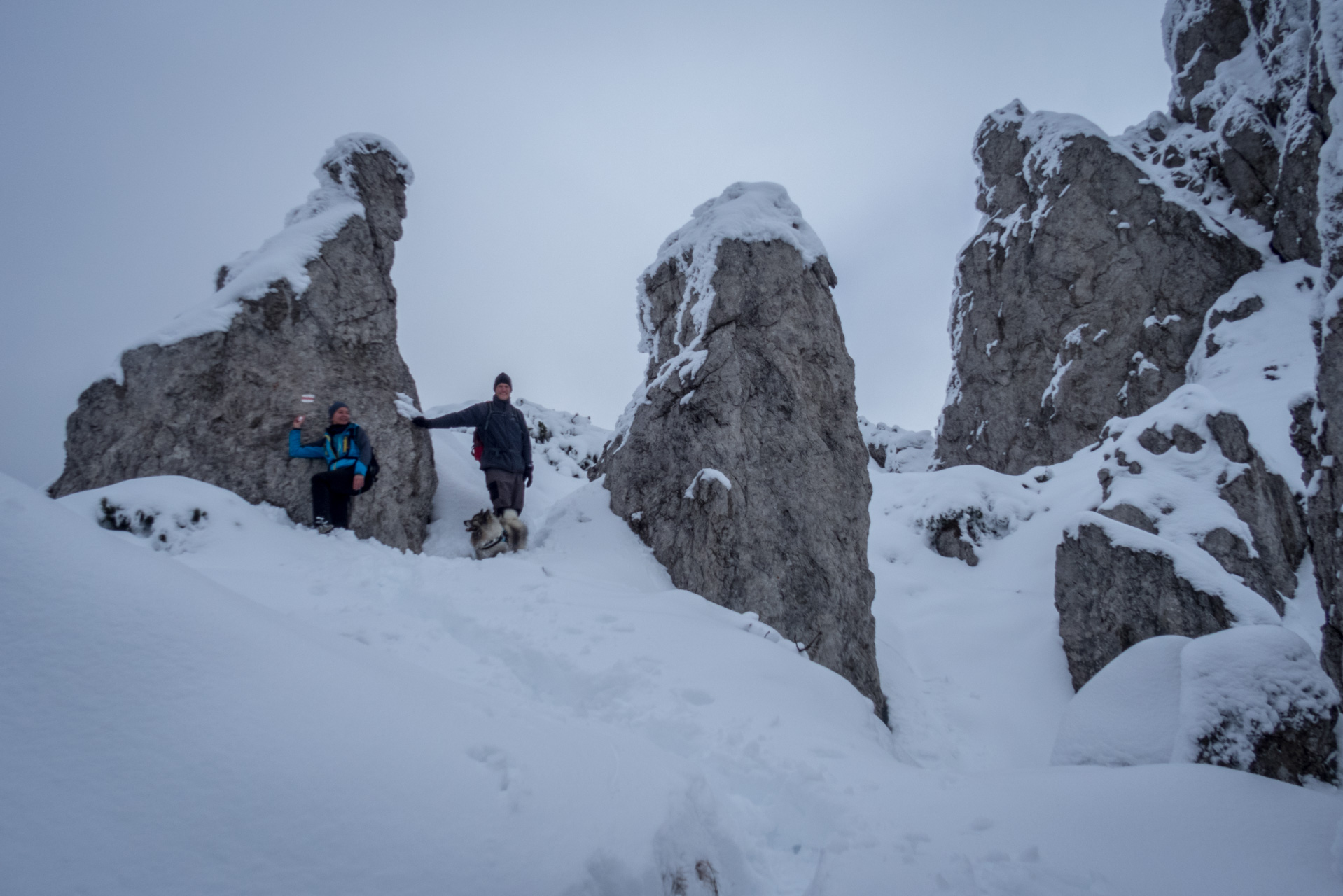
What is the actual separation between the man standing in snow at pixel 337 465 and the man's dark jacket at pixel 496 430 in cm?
107

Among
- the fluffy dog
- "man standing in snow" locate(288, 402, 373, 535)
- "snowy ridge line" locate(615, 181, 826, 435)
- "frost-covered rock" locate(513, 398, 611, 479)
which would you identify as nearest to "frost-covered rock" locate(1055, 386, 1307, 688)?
"snowy ridge line" locate(615, 181, 826, 435)

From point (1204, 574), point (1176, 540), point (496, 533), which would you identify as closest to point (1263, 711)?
point (1204, 574)

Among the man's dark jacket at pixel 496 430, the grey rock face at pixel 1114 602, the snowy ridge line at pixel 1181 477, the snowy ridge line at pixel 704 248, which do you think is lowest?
the grey rock face at pixel 1114 602

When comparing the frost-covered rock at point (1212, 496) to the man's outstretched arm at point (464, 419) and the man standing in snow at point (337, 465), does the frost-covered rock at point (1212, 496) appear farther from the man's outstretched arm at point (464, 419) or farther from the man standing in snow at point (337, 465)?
the man standing in snow at point (337, 465)

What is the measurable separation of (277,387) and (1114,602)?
12.7 m

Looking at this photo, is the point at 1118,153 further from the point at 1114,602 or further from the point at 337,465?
the point at 337,465

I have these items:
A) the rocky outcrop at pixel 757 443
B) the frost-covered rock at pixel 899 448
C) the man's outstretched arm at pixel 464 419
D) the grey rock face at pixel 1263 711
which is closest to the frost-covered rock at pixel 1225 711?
the grey rock face at pixel 1263 711

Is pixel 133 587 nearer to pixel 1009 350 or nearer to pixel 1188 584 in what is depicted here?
pixel 1188 584

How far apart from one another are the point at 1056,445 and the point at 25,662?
33077 millimetres

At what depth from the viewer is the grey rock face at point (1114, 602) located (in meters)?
7.81

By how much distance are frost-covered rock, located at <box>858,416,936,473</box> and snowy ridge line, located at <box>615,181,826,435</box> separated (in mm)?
28199

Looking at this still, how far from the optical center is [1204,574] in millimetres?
7875

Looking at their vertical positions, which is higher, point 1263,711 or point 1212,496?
point 1212,496

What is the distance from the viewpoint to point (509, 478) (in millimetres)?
8180
